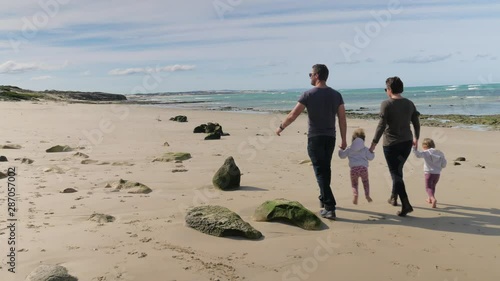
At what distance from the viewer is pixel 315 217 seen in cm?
566

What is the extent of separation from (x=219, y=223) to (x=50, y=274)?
1995mm

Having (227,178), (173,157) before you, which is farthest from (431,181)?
(173,157)

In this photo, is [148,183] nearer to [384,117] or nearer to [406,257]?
[384,117]

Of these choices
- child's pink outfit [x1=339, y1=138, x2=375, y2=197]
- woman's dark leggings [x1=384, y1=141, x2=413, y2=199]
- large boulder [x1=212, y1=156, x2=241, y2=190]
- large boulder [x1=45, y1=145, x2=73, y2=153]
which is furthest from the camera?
large boulder [x1=45, y1=145, x2=73, y2=153]

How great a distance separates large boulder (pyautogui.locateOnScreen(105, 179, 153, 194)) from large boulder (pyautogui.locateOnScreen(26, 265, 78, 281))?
3266 millimetres

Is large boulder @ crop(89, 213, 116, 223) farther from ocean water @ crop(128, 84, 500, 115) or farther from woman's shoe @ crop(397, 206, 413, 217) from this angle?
ocean water @ crop(128, 84, 500, 115)

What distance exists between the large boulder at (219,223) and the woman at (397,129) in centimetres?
237

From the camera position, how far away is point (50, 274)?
3887mm

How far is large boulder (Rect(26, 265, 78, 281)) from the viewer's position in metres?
3.85

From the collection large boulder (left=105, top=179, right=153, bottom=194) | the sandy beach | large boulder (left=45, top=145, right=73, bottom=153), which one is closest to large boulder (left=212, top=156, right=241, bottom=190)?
the sandy beach

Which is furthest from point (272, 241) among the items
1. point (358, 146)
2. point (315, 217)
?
point (358, 146)

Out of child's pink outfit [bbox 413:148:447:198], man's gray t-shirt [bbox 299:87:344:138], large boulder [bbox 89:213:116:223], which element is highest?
man's gray t-shirt [bbox 299:87:344:138]

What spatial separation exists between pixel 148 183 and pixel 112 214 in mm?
2030

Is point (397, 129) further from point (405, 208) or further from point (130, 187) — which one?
point (130, 187)
